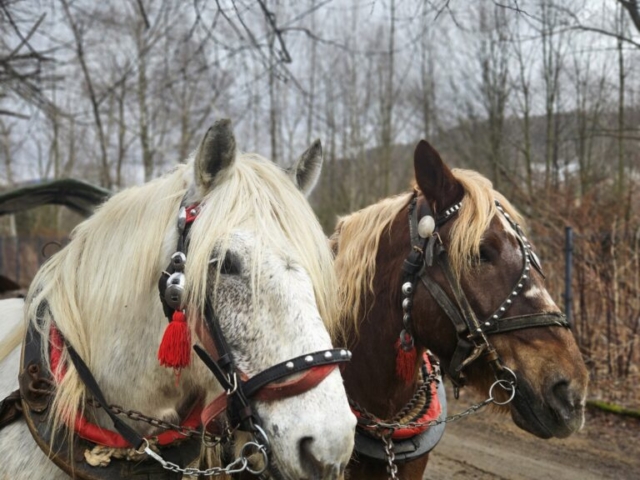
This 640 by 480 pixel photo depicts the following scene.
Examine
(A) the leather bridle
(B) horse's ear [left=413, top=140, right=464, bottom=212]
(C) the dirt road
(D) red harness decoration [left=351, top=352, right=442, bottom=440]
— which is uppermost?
(B) horse's ear [left=413, top=140, right=464, bottom=212]

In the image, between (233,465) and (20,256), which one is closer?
(233,465)

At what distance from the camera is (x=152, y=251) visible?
5.62 feet

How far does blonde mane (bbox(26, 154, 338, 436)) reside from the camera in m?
1.62

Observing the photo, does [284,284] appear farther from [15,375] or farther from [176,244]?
[15,375]

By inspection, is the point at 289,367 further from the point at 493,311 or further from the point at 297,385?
the point at 493,311

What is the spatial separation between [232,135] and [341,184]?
695 inches

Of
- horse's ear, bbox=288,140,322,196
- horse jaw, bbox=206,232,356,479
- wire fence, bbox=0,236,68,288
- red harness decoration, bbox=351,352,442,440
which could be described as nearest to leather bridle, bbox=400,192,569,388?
red harness decoration, bbox=351,352,442,440

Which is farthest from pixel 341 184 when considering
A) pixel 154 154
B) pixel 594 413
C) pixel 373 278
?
pixel 373 278

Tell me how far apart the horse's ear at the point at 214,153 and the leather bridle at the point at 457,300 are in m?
1.05

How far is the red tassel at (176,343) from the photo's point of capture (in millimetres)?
1550

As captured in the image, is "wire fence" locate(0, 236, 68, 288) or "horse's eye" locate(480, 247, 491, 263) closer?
"horse's eye" locate(480, 247, 491, 263)

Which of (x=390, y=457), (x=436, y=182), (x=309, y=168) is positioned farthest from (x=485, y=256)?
(x=390, y=457)

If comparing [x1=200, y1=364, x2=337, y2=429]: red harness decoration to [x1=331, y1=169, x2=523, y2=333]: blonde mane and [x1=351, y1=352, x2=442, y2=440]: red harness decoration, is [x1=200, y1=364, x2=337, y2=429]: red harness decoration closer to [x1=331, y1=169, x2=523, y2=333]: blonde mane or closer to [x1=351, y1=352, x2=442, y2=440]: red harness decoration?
[x1=331, y1=169, x2=523, y2=333]: blonde mane

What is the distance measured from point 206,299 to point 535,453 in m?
4.70
